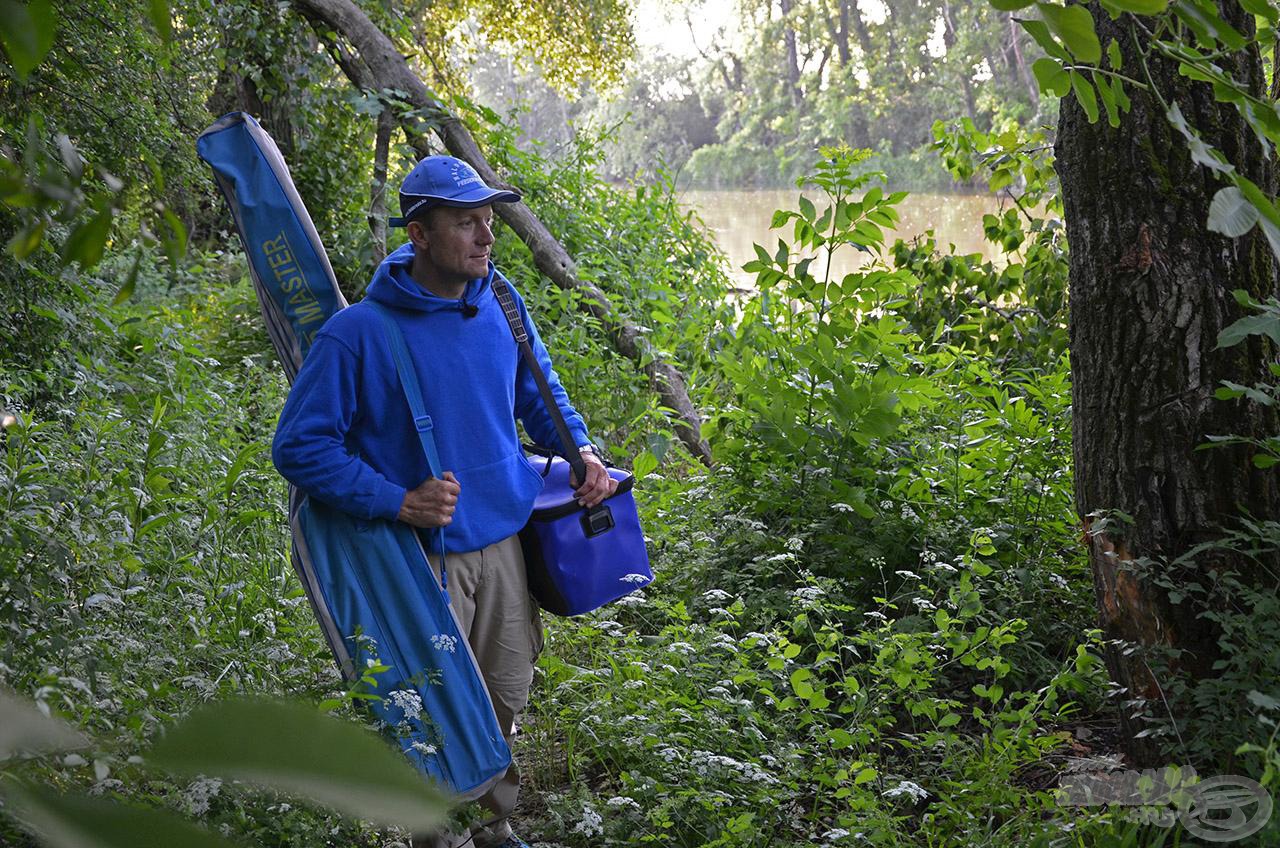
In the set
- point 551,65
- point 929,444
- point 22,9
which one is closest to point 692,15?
point 551,65

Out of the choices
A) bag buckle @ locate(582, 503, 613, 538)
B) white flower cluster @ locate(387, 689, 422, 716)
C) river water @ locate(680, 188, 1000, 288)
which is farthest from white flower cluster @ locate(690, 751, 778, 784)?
river water @ locate(680, 188, 1000, 288)

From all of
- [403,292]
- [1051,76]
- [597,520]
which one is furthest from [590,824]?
[1051,76]

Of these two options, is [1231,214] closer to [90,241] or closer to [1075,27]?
[1075,27]

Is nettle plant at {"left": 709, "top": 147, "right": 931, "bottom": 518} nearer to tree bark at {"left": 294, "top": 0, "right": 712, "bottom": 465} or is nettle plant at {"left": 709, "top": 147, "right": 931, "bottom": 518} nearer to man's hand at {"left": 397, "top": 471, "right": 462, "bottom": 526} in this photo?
man's hand at {"left": 397, "top": 471, "right": 462, "bottom": 526}

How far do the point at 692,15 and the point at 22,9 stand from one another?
42.2 meters

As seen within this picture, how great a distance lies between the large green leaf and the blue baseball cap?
102 inches

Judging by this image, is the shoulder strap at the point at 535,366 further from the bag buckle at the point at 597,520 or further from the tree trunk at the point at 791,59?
the tree trunk at the point at 791,59

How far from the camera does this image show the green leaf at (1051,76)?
116 cm

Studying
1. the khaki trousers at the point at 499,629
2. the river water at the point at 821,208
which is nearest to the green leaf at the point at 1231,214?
the khaki trousers at the point at 499,629

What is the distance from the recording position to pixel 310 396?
270 cm

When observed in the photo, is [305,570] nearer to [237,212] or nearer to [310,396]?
[310,396]

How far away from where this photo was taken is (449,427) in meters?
2.84

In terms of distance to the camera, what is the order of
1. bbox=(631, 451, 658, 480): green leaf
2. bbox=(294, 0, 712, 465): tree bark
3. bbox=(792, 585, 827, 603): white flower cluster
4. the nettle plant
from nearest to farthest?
bbox=(792, 585, 827, 603): white flower cluster
the nettle plant
bbox=(631, 451, 658, 480): green leaf
bbox=(294, 0, 712, 465): tree bark

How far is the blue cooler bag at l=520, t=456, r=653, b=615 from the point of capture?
304 cm
